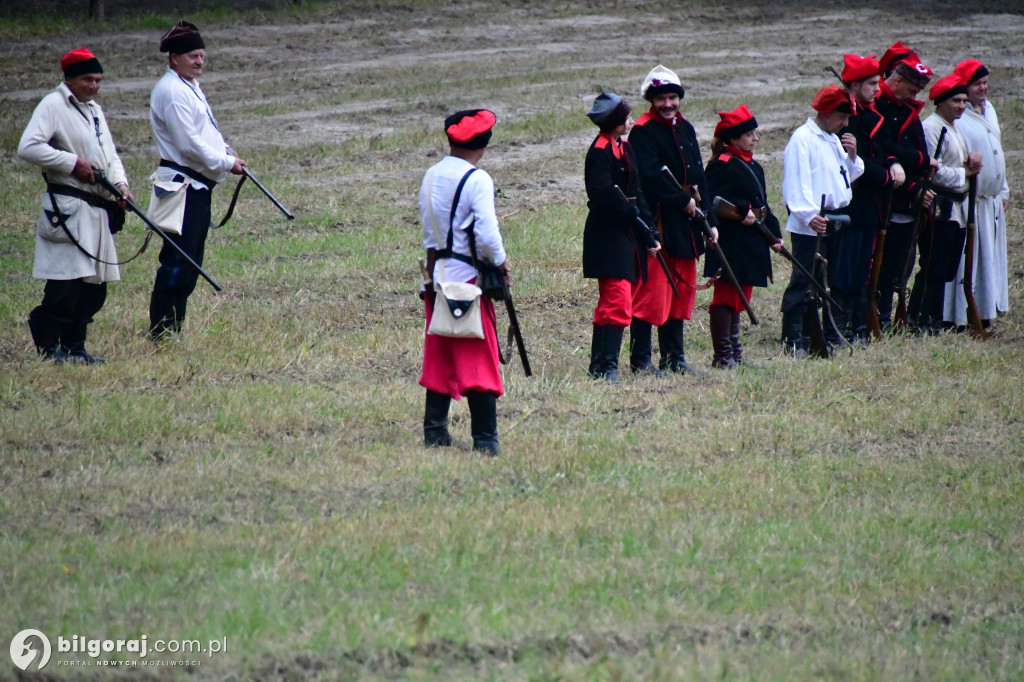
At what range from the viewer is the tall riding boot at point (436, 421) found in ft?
21.5

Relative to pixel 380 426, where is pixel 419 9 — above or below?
above

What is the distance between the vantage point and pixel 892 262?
32.5 ft

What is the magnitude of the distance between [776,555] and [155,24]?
21.2 m

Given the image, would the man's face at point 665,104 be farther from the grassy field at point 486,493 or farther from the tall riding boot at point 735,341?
the grassy field at point 486,493

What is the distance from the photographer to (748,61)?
21.9 metres

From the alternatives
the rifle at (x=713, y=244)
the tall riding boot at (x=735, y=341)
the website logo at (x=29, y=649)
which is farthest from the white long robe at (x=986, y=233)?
the website logo at (x=29, y=649)

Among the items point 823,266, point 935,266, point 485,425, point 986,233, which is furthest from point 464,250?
point 986,233

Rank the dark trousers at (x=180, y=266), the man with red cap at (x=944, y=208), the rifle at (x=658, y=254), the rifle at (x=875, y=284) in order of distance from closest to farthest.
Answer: the rifle at (x=658, y=254) → the dark trousers at (x=180, y=266) → the rifle at (x=875, y=284) → the man with red cap at (x=944, y=208)

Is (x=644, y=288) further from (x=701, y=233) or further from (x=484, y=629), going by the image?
(x=484, y=629)

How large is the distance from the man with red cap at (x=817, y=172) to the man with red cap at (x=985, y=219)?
1.41 metres

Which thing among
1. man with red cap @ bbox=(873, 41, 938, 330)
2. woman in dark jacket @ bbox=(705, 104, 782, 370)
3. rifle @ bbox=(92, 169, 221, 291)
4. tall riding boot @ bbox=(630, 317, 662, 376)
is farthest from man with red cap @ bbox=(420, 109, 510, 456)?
man with red cap @ bbox=(873, 41, 938, 330)

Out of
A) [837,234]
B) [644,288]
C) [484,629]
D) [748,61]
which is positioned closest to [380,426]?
[644,288]

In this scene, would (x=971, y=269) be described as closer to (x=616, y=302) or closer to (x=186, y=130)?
(x=616, y=302)

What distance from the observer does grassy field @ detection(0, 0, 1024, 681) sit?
439 cm
